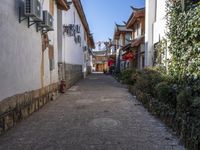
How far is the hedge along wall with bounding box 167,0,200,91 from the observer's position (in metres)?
7.44

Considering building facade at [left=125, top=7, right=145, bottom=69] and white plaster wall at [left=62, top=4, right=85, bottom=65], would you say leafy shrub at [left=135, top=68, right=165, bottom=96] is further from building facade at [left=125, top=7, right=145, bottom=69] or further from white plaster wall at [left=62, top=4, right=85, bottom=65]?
building facade at [left=125, top=7, right=145, bottom=69]

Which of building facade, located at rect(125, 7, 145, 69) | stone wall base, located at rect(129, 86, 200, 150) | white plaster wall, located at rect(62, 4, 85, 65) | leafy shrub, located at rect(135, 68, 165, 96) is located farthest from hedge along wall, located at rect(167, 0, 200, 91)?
building facade, located at rect(125, 7, 145, 69)

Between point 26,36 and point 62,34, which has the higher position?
point 62,34

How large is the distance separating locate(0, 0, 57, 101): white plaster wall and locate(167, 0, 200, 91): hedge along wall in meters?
4.45

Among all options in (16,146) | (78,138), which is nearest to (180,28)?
(78,138)

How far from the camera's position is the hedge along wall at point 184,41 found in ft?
24.4

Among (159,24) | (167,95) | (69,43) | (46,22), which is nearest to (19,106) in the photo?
(46,22)

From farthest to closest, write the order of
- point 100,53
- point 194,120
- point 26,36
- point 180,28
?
1. point 100,53
2. point 180,28
3. point 26,36
4. point 194,120

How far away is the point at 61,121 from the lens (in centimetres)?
662

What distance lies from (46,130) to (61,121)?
91 cm

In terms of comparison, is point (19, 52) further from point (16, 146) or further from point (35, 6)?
point (16, 146)

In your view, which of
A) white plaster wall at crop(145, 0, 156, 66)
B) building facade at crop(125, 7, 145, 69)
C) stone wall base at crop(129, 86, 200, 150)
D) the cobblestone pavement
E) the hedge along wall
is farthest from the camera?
building facade at crop(125, 7, 145, 69)

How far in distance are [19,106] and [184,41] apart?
218 inches

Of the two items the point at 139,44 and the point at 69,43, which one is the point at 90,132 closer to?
the point at 69,43
